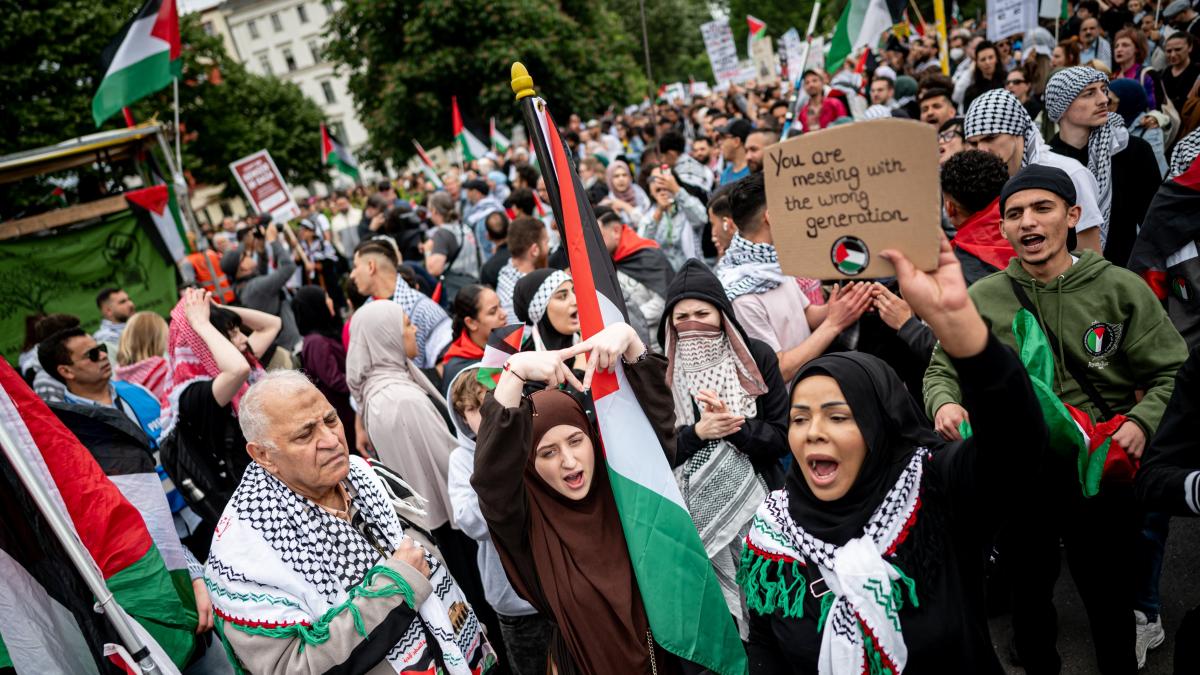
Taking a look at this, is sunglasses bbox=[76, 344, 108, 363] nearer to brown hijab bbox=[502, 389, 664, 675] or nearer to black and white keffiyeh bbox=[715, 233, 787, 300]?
brown hijab bbox=[502, 389, 664, 675]

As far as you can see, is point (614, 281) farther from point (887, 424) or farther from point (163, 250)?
point (163, 250)

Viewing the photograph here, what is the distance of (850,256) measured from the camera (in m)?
1.78

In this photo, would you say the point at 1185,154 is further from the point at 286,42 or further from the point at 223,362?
the point at 286,42

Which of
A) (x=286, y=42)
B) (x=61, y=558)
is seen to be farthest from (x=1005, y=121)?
(x=286, y=42)

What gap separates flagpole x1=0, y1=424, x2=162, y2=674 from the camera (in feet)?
7.01

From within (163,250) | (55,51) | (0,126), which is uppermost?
(55,51)

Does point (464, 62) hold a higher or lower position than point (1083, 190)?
higher

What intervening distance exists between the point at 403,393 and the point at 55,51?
22.6 meters

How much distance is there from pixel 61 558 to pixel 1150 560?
13.0ft

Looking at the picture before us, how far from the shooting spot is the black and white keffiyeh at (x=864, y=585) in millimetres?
1969

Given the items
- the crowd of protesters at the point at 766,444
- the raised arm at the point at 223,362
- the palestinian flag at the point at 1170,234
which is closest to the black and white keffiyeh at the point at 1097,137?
the crowd of protesters at the point at 766,444

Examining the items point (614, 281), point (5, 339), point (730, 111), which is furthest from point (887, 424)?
point (730, 111)

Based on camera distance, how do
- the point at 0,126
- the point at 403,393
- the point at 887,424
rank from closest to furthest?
→ the point at 887,424
the point at 403,393
the point at 0,126

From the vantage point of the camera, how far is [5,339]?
8.80 m
